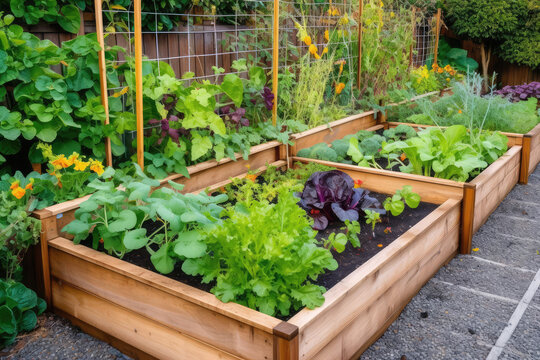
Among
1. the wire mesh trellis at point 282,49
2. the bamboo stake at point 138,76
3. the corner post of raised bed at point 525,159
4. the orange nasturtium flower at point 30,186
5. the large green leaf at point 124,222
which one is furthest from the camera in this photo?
the corner post of raised bed at point 525,159

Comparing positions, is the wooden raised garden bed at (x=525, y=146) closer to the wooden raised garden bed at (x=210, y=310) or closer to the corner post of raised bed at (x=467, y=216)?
the corner post of raised bed at (x=467, y=216)

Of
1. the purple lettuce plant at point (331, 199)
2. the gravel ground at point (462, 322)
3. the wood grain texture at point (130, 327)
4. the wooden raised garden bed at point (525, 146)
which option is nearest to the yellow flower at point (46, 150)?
the wood grain texture at point (130, 327)

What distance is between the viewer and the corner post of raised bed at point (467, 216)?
10.9 ft

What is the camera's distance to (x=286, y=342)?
5.92 feet

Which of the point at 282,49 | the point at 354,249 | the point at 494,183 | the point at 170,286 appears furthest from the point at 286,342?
the point at 282,49

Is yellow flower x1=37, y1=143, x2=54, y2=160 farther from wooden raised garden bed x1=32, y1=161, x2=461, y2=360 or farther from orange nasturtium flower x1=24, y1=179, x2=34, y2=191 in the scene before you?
wooden raised garden bed x1=32, y1=161, x2=461, y2=360

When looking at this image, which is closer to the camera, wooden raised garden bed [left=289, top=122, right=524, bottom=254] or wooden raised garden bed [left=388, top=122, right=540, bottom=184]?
wooden raised garden bed [left=289, top=122, right=524, bottom=254]

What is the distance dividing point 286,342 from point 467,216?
6.43 feet

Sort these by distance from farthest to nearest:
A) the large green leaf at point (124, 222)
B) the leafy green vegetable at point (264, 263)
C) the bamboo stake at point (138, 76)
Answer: the bamboo stake at point (138, 76), the large green leaf at point (124, 222), the leafy green vegetable at point (264, 263)

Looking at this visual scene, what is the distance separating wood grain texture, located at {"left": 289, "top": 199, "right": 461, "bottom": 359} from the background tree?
19.5ft

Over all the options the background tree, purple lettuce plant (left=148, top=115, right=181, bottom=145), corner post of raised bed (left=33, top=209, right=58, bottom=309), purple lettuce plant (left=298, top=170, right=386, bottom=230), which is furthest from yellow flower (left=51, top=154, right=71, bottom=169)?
the background tree

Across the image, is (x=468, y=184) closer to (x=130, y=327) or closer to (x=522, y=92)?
(x=130, y=327)

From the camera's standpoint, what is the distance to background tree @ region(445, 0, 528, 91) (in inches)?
325

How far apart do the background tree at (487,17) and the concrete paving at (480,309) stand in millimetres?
5400
